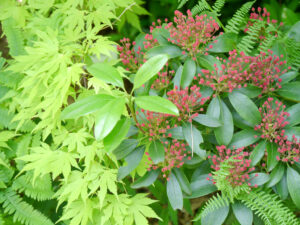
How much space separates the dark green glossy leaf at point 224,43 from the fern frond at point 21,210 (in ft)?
4.63

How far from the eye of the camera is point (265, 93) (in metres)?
1.64

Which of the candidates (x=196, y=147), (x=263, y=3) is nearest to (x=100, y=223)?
(x=196, y=147)

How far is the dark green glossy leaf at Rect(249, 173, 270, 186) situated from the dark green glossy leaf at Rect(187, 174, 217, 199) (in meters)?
0.18

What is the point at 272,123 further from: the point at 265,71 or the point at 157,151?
the point at 157,151

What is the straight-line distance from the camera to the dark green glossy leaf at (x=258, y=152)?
58.2 inches

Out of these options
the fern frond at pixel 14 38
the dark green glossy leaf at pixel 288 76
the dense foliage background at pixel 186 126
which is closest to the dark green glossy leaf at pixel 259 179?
the dense foliage background at pixel 186 126

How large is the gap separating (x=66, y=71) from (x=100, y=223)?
820 mm

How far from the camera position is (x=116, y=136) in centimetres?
123

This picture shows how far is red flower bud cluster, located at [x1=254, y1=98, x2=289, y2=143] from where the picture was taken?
1.44 m

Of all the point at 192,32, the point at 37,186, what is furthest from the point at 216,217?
the point at 37,186

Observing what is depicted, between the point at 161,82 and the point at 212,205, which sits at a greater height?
the point at 161,82

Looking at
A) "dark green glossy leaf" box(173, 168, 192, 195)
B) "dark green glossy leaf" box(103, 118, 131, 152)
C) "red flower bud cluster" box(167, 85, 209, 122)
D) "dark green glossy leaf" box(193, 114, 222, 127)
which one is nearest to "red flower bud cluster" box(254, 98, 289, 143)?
"dark green glossy leaf" box(193, 114, 222, 127)

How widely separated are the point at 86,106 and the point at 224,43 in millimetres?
866

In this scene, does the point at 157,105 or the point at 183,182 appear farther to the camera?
the point at 183,182
